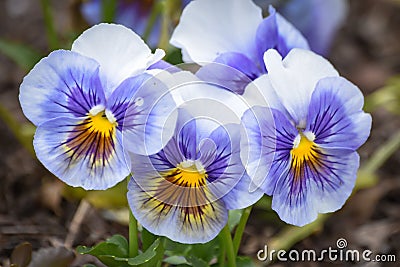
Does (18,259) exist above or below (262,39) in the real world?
below

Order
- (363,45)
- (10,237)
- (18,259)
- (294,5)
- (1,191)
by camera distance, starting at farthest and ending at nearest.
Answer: (363,45), (294,5), (1,191), (10,237), (18,259)

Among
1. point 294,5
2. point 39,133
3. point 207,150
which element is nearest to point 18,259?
point 39,133

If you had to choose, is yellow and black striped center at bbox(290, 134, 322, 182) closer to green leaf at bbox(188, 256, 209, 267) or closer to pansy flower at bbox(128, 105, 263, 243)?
pansy flower at bbox(128, 105, 263, 243)

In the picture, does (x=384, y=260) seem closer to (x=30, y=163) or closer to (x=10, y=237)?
(x=10, y=237)

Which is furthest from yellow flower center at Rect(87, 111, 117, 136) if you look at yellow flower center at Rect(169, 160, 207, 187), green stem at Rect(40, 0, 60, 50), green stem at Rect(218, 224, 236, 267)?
green stem at Rect(40, 0, 60, 50)

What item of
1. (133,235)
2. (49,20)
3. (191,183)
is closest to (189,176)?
(191,183)

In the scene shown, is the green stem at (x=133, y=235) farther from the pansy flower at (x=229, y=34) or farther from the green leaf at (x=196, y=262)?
the pansy flower at (x=229, y=34)
